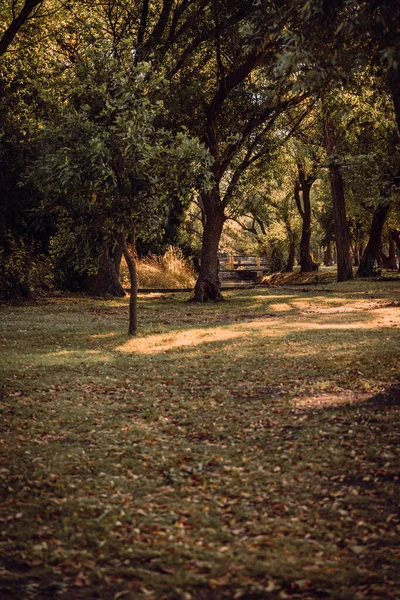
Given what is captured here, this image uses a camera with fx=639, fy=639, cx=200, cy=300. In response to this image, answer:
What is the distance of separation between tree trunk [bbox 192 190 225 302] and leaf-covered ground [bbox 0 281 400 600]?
10.7 metres

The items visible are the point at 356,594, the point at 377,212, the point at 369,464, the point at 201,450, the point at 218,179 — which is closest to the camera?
the point at 356,594

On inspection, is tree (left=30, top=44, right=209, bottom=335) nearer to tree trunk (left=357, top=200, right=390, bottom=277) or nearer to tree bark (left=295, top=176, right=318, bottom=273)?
tree trunk (left=357, top=200, right=390, bottom=277)

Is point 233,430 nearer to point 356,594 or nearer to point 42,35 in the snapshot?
point 356,594

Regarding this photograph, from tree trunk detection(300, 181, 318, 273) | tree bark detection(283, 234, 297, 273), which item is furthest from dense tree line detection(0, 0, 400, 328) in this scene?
tree bark detection(283, 234, 297, 273)

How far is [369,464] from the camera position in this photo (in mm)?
6480

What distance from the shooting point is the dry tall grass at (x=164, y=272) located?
33.1 metres

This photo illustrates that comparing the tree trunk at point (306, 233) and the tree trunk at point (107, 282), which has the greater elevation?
the tree trunk at point (306, 233)

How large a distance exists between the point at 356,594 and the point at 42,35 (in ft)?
70.5

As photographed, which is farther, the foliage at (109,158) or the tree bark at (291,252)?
the tree bark at (291,252)

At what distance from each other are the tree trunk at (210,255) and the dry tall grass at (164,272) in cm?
872

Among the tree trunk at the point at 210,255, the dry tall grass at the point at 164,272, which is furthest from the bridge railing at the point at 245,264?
the tree trunk at the point at 210,255

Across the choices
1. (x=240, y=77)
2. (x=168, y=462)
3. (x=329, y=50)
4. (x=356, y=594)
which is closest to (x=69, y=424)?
(x=168, y=462)

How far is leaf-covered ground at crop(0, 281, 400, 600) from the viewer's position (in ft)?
14.5

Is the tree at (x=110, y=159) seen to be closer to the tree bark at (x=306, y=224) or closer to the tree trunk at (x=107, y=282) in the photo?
the tree trunk at (x=107, y=282)
